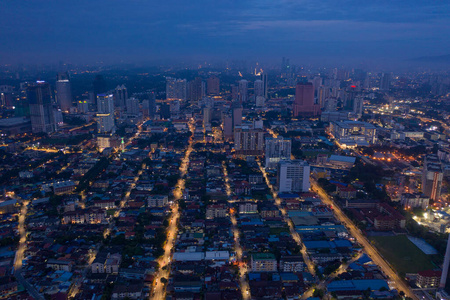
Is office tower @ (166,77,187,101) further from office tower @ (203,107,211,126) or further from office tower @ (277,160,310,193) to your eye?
office tower @ (277,160,310,193)

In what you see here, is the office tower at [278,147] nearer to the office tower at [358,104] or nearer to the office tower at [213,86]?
the office tower at [358,104]

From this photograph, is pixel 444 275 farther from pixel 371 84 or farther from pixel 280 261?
pixel 371 84

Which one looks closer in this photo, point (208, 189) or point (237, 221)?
point (237, 221)

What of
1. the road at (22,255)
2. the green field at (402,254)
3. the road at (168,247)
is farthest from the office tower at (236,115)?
the green field at (402,254)

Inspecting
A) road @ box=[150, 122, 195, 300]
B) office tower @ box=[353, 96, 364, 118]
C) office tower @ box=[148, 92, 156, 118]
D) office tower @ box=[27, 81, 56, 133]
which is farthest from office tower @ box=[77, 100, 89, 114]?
office tower @ box=[353, 96, 364, 118]

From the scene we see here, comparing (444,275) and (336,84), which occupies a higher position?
(336,84)

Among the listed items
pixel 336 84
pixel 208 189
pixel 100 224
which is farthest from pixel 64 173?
pixel 336 84

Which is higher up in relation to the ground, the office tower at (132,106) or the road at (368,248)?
the office tower at (132,106)
